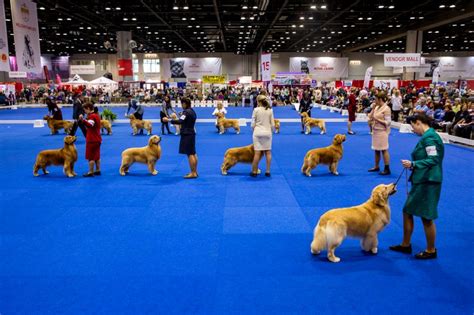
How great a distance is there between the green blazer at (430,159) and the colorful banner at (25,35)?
15628 millimetres

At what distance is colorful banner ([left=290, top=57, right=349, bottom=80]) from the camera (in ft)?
153

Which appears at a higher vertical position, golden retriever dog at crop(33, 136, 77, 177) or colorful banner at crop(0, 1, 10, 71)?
colorful banner at crop(0, 1, 10, 71)

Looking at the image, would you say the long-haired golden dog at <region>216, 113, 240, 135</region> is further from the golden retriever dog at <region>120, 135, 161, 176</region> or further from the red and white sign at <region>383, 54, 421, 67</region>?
the red and white sign at <region>383, 54, 421, 67</region>

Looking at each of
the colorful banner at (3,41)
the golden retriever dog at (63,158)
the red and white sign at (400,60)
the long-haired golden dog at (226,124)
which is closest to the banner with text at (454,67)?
the red and white sign at (400,60)

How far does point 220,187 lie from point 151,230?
2452mm

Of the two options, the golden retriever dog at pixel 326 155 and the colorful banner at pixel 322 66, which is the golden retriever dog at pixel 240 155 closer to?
the golden retriever dog at pixel 326 155

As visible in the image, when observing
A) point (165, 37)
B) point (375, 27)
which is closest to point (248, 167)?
point (375, 27)

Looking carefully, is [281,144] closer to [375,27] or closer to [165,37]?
[375,27]

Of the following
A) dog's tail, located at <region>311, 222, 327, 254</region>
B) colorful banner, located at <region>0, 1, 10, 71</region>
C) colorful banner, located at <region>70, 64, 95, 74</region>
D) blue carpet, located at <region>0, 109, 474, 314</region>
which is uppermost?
colorful banner, located at <region>70, 64, 95, 74</region>

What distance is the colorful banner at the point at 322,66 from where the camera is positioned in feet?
153

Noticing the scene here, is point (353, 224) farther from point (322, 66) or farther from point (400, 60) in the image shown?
point (322, 66)

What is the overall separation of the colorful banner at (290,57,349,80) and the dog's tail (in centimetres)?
4436

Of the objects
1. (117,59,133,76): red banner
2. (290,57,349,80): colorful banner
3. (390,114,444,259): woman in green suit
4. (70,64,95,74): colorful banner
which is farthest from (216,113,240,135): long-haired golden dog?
(70,64,95,74): colorful banner

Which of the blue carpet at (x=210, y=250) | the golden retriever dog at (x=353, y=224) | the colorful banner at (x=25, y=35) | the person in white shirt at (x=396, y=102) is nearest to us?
the blue carpet at (x=210, y=250)
